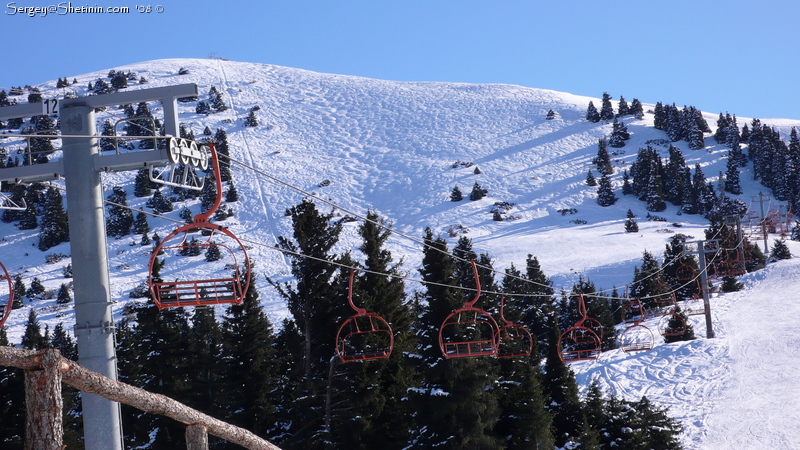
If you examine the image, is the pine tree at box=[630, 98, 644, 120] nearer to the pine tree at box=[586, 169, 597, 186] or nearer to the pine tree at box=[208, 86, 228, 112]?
the pine tree at box=[586, 169, 597, 186]

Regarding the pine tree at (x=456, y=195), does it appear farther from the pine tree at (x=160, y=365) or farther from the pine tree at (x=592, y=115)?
the pine tree at (x=160, y=365)

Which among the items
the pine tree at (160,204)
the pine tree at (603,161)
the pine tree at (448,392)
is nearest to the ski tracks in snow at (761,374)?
the pine tree at (448,392)

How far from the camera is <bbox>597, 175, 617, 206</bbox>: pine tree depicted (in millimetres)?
89375

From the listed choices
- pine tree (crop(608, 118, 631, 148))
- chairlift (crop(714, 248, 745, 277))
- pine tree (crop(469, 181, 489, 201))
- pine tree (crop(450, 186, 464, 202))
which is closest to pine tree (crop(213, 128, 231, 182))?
pine tree (crop(450, 186, 464, 202))

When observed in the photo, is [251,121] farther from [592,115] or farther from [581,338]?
[581,338]

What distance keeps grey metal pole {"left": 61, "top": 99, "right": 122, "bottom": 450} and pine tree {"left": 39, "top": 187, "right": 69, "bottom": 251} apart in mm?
75008

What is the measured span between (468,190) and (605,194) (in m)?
16.7

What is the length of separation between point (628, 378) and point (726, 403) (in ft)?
16.6

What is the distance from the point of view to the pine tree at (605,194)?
89.4 metres

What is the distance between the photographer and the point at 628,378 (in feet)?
126

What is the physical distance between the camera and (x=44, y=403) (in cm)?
461

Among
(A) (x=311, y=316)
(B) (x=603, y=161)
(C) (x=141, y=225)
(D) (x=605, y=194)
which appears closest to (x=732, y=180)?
(B) (x=603, y=161)

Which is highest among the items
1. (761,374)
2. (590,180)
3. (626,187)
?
(590,180)

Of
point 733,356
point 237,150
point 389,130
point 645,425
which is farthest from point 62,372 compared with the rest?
point 389,130
